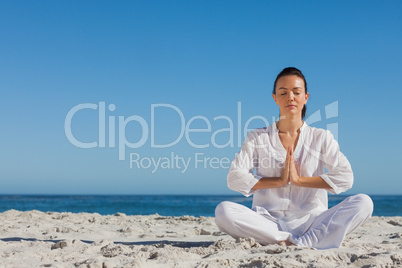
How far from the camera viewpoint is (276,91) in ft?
11.9

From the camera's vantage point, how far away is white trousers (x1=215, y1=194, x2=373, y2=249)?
325cm

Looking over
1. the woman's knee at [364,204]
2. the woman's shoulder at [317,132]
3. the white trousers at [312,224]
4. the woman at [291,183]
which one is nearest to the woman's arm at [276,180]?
the woman at [291,183]

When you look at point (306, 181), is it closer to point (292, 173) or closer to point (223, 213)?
point (292, 173)

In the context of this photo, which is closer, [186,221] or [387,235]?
[387,235]

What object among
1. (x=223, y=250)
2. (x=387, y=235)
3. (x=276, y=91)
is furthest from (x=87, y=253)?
(x=387, y=235)

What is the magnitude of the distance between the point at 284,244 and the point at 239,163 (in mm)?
755

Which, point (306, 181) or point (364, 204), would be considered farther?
point (306, 181)

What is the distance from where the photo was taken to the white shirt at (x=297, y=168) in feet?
11.3

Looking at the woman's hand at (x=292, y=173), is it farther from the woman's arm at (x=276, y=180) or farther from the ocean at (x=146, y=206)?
the ocean at (x=146, y=206)

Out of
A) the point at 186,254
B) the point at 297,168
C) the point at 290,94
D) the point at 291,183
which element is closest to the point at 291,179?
the point at 291,183

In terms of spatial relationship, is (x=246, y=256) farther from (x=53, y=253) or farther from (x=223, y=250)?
(x=53, y=253)

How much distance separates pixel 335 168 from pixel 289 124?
561 millimetres

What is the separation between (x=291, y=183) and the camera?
11.2ft

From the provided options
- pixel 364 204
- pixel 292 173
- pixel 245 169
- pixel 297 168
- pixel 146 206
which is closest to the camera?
pixel 364 204
